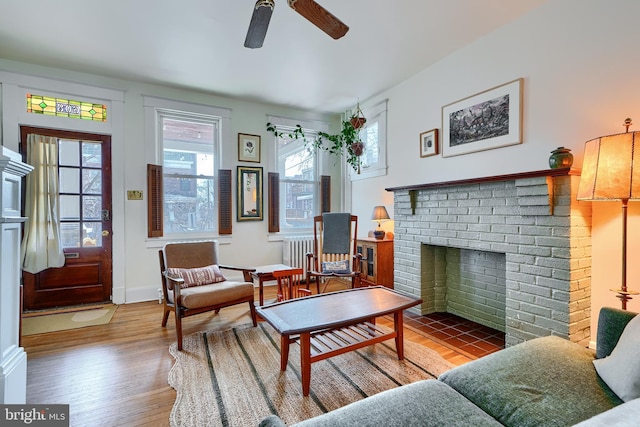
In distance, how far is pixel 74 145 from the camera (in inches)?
140

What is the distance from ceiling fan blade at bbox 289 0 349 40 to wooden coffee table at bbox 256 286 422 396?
1.84m

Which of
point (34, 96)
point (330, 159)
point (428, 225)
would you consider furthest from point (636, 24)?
point (34, 96)

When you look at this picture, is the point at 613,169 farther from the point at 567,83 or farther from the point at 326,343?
the point at 326,343

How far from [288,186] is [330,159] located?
2.84ft

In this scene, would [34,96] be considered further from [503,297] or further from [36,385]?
[503,297]

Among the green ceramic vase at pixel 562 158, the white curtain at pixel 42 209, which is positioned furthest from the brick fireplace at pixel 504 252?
the white curtain at pixel 42 209

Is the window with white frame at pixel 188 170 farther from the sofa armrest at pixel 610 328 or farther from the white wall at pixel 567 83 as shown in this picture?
the sofa armrest at pixel 610 328

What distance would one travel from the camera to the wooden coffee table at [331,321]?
1.80m

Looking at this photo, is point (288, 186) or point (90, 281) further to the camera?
point (288, 186)

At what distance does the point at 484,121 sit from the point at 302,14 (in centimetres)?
198

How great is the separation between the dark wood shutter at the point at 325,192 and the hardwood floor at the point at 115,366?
2.23m

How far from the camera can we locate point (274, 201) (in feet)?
14.9

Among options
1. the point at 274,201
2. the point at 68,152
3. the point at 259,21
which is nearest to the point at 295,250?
the point at 274,201

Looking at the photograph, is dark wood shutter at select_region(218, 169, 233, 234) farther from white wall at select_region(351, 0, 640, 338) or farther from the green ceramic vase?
the green ceramic vase
